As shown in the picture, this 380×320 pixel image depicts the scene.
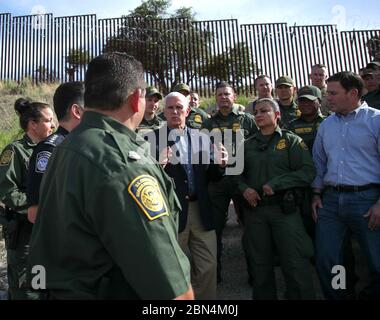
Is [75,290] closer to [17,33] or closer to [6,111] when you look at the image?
[6,111]

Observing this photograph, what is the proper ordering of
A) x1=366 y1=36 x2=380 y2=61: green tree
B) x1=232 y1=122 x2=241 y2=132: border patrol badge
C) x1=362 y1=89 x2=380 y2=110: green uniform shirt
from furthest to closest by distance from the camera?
x1=366 y1=36 x2=380 y2=61: green tree < x1=232 y1=122 x2=241 y2=132: border patrol badge < x1=362 y1=89 x2=380 y2=110: green uniform shirt

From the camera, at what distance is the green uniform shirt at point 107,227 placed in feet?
4.45

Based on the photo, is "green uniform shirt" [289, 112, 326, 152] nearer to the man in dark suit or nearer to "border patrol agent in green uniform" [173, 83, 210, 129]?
the man in dark suit

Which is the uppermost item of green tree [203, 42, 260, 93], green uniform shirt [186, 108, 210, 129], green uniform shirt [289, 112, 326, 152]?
green tree [203, 42, 260, 93]

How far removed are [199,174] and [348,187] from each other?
1.35 meters

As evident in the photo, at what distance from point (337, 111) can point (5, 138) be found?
27.9 feet

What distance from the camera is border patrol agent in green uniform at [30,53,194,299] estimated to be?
4.46 feet

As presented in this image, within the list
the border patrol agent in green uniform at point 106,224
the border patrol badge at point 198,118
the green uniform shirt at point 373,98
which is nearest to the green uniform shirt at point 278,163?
the green uniform shirt at point 373,98

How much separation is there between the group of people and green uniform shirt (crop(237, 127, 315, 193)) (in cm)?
1

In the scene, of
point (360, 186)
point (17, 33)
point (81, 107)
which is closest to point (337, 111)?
point (360, 186)

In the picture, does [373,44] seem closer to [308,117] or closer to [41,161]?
[308,117]

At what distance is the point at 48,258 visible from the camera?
1512 mm

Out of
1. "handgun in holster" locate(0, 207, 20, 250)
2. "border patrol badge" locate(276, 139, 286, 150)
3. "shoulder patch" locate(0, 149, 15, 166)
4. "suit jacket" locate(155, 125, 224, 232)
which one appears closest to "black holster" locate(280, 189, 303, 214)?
"border patrol badge" locate(276, 139, 286, 150)

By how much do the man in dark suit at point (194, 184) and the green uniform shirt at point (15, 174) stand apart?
120cm
